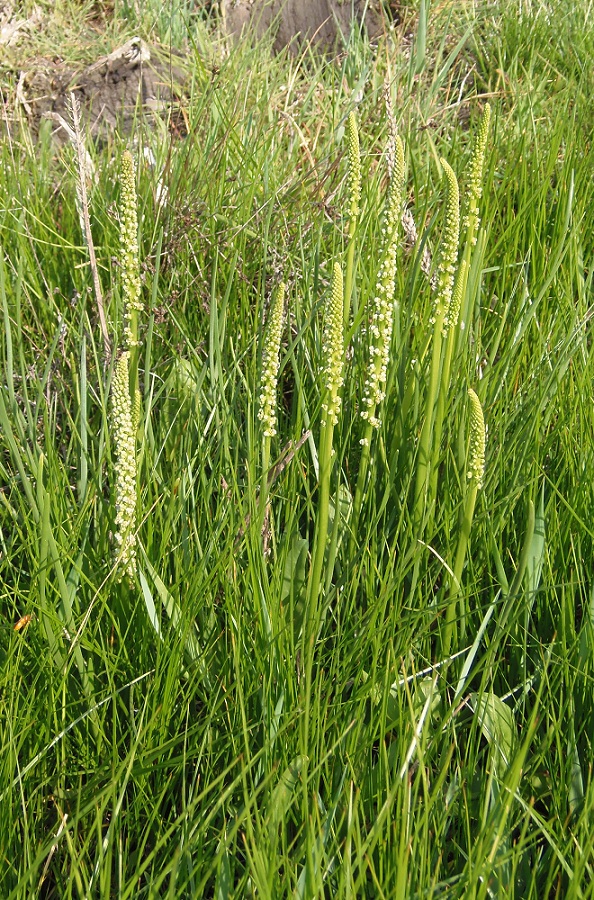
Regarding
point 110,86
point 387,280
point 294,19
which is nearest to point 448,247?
point 387,280

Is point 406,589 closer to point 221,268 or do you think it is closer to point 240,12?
point 221,268

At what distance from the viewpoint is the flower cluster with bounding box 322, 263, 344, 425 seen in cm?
129

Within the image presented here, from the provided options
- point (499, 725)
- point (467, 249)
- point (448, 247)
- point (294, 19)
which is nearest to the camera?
point (499, 725)

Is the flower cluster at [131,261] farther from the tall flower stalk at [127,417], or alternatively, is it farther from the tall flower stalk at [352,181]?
the tall flower stalk at [352,181]

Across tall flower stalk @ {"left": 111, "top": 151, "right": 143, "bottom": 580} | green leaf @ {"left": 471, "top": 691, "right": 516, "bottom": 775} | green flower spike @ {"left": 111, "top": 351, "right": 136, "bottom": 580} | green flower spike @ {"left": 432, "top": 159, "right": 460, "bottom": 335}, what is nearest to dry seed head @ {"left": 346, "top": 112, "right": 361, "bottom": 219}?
green flower spike @ {"left": 432, "top": 159, "right": 460, "bottom": 335}

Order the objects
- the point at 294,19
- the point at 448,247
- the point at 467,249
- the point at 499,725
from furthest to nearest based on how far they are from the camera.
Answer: the point at 294,19 → the point at 467,249 → the point at 448,247 → the point at 499,725

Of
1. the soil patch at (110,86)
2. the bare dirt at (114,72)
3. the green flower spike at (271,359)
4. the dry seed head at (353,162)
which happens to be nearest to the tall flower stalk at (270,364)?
the green flower spike at (271,359)

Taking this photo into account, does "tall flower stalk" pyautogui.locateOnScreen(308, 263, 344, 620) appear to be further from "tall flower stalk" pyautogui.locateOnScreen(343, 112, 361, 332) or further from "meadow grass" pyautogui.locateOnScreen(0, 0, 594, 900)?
"tall flower stalk" pyautogui.locateOnScreen(343, 112, 361, 332)

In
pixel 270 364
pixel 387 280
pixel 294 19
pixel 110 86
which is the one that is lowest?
pixel 270 364

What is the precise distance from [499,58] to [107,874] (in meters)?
3.70

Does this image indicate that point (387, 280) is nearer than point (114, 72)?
Yes

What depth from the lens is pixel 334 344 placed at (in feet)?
4.43

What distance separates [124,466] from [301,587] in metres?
0.42

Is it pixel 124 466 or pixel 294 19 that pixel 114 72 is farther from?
pixel 124 466
